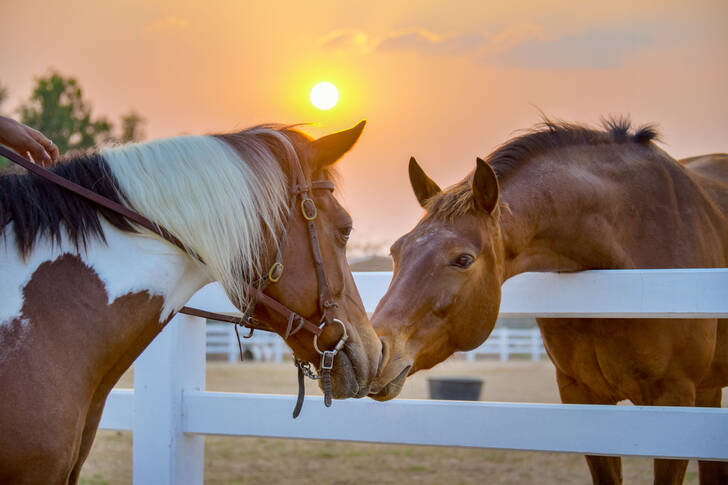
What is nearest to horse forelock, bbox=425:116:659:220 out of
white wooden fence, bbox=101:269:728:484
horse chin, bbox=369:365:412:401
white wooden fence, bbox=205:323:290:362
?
white wooden fence, bbox=101:269:728:484

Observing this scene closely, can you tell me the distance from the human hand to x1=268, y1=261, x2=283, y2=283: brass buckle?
1.08 meters

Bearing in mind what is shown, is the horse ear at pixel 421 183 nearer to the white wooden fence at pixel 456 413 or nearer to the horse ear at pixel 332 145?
the white wooden fence at pixel 456 413

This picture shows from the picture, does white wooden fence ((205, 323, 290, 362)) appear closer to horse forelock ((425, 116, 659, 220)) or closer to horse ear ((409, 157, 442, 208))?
horse ear ((409, 157, 442, 208))

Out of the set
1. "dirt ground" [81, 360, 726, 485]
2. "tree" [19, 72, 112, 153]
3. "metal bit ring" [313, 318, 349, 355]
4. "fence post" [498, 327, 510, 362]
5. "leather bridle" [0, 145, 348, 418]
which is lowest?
"fence post" [498, 327, 510, 362]

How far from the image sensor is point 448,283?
302cm

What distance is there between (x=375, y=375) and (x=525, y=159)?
1599 millimetres

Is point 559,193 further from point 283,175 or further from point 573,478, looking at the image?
point 573,478

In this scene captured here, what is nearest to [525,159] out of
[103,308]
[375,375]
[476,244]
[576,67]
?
[476,244]

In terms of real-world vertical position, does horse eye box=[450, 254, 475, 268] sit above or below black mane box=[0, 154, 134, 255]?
below

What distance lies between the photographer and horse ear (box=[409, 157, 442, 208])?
11.9 feet

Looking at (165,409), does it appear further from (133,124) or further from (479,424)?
(133,124)

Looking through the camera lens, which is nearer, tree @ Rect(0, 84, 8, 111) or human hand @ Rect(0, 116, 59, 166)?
human hand @ Rect(0, 116, 59, 166)

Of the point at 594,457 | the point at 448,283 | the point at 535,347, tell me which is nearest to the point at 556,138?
the point at 448,283

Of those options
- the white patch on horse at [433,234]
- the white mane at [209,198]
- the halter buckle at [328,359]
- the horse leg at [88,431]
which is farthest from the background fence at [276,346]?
the white mane at [209,198]
